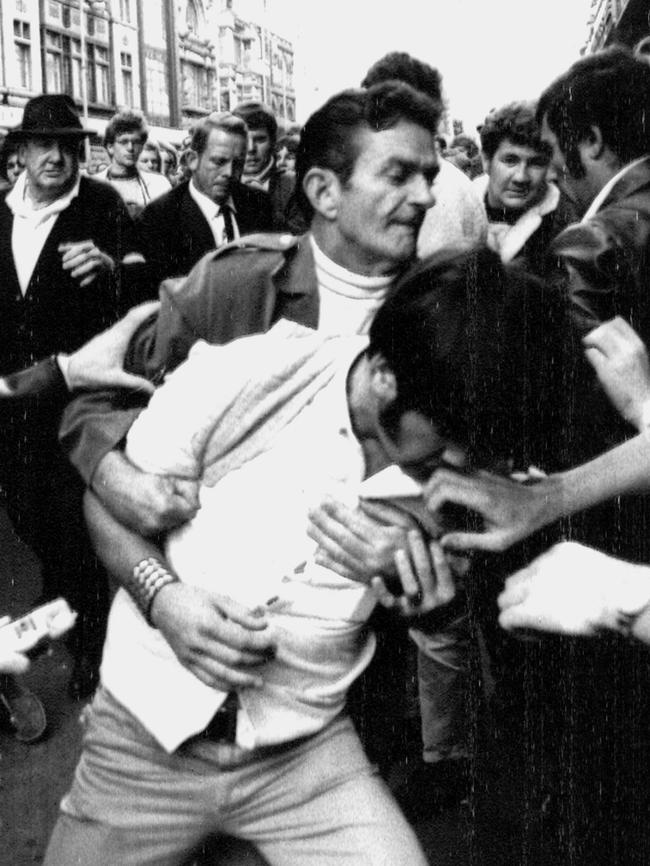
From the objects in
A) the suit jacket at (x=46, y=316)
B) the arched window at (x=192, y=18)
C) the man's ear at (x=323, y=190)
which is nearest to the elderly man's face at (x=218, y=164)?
the suit jacket at (x=46, y=316)

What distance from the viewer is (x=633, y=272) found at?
209cm

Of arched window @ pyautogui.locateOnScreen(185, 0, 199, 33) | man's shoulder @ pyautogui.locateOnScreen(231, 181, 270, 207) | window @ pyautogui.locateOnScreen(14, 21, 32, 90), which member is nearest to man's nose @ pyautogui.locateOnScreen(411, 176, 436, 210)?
man's shoulder @ pyautogui.locateOnScreen(231, 181, 270, 207)

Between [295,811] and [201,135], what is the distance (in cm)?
403

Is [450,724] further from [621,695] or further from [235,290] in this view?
[235,290]

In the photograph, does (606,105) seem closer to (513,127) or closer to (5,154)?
(513,127)

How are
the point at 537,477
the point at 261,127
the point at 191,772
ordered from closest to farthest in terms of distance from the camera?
the point at 191,772 < the point at 537,477 < the point at 261,127

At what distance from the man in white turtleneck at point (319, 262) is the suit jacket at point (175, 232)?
2495mm

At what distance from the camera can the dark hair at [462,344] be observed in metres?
1.47

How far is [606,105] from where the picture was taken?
98.3 inches

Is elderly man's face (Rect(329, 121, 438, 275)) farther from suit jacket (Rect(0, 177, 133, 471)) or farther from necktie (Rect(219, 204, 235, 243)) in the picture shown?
necktie (Rect(219, 204, 235, 243))

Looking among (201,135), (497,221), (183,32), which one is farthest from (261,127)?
(183,32)

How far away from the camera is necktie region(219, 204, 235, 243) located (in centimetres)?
503

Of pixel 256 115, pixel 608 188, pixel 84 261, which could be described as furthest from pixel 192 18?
pixel 608 188

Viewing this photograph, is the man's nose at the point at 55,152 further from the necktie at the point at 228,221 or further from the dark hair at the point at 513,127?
the dark hair at the point at 513,127
